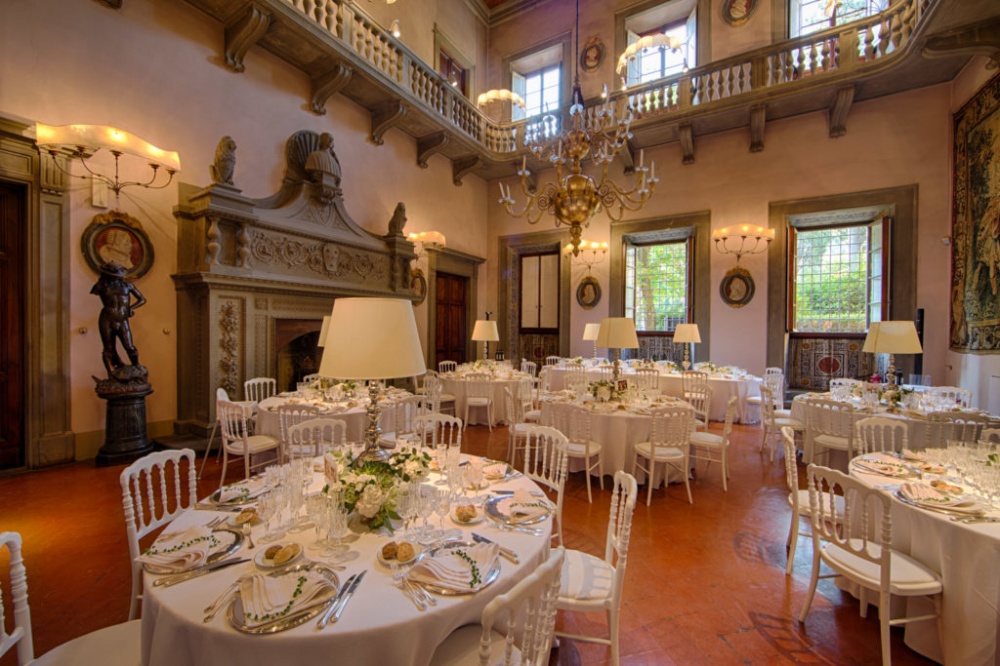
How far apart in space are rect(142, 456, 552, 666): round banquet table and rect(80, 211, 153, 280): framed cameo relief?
4823 millimetres

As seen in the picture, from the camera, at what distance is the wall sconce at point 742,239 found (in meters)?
7.47

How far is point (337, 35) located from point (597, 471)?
7044 mm

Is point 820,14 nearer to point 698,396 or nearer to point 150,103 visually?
point 698,396

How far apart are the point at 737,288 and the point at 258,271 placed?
26.6 feet

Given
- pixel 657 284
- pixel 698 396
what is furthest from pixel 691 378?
pixel 657 284

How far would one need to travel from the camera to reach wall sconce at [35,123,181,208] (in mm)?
3924

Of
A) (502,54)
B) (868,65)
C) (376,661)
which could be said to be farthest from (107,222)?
(868,65)

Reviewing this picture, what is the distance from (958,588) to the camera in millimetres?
1906

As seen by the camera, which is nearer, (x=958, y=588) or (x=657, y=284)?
(x=958, y=588)

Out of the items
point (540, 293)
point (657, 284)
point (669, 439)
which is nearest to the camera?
point (669, 439)

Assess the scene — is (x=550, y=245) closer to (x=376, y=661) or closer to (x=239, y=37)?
(x=239, y=37)

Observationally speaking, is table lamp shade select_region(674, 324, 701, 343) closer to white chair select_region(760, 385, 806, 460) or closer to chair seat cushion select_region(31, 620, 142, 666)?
white chair select_region(760, 385, 806, 460)

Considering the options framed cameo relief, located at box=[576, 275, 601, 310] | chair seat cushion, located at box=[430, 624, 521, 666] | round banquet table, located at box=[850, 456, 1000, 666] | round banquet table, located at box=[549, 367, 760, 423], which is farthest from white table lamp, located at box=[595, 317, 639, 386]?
framed cameo relief, located at box=[576, 275, 601, 310]

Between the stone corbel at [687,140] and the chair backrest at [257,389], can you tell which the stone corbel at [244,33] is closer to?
the chair backrest at [257,389]
